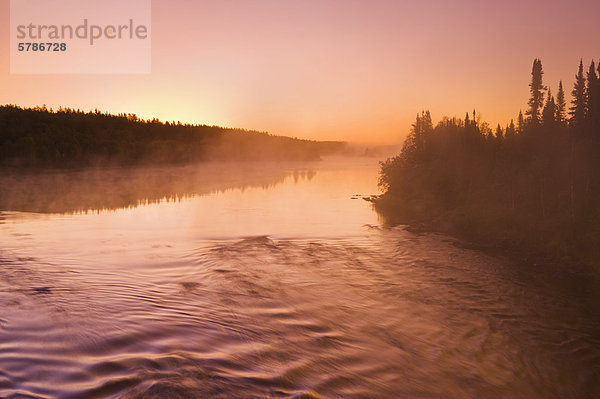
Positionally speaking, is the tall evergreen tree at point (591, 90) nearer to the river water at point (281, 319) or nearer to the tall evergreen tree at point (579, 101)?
the tall evergreen tree at point (579, 101)

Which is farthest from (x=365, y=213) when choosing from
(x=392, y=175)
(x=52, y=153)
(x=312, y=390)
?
(x=52, y=153)

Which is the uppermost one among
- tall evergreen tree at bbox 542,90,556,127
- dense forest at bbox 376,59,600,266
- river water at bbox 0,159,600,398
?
tall evergreen tree at bbox 542,90,556,127

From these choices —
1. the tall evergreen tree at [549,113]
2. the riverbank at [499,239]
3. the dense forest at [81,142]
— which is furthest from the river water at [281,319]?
the dense forest at [81,142]

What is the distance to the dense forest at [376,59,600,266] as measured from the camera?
117ft

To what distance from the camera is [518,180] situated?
4997cm

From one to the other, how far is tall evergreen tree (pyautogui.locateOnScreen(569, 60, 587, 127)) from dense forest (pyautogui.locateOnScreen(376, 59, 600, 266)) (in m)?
0.19

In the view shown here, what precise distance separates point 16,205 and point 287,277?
4130cm

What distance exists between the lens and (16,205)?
47281 mm

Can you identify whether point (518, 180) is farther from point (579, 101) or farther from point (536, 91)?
point (536, 91)

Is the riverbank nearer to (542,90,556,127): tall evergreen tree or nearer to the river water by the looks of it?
the river water

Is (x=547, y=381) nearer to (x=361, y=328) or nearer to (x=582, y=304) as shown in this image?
(x=361, y=328)

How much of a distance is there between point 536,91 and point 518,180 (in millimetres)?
49268

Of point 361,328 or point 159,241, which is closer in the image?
point 361,328

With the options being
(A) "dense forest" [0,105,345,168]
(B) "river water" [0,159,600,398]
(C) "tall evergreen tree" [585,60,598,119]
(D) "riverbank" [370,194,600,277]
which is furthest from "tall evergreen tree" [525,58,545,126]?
(A) "dense forest" [0,105,345,168]
